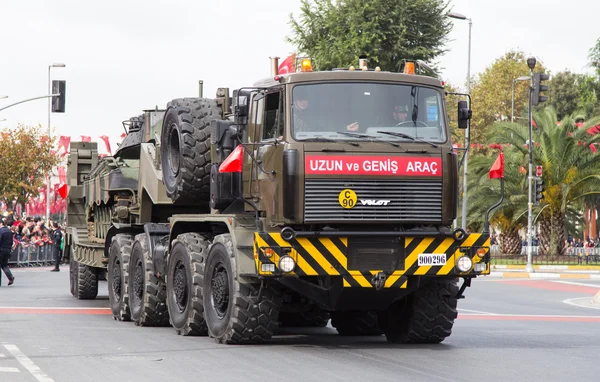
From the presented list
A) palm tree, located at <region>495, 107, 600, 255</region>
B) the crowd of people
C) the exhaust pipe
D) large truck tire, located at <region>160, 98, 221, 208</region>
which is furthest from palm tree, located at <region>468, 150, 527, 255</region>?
the exhaust pipe

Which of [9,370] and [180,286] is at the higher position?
[180,286]

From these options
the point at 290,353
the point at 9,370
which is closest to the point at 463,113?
the point at 290,353

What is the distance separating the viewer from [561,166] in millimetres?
47000

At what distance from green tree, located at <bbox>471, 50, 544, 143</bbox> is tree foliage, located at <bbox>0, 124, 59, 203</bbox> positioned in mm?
34411

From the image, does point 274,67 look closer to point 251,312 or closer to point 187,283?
point 187,283

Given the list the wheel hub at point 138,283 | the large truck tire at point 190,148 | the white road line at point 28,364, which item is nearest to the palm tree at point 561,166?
the wheel hub at point 138,283

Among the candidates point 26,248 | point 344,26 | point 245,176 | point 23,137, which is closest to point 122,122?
point 245,176

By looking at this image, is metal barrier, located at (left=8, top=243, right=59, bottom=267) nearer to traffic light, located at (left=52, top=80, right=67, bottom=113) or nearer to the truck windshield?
traffic light, located at (left=52, top=80, right=67, bottom=113)

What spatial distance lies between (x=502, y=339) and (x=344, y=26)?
132ft

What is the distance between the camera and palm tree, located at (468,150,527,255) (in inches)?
1889

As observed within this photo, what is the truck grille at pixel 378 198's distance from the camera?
13.1 m

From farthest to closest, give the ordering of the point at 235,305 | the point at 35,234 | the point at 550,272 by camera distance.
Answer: the point at 35,234 < the point at 550,272 < the point at 235,305

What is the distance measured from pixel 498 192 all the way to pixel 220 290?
35.4 m

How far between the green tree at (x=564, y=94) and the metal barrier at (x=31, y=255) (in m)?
53.2
